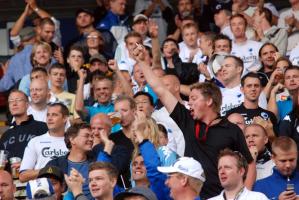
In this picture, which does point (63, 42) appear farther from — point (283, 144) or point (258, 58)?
point (283, 144)

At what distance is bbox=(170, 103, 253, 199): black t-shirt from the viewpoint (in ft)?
38.4

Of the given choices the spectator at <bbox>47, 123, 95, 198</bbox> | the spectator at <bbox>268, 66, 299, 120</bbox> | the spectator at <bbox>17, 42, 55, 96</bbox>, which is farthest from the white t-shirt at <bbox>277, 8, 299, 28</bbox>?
the spectator at <bbox>47, 123, 95, 198</bbox>

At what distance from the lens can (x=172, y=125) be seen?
14.5 m

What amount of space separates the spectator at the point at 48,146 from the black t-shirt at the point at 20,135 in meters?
0.43

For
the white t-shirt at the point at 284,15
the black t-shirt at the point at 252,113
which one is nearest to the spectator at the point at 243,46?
the white t-shirt at the point at 284,15

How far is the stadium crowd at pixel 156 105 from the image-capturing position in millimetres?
11648

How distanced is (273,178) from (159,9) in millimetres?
8293

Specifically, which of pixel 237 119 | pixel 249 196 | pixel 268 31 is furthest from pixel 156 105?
pixel 249 196

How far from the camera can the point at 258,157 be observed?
1331 centimetres

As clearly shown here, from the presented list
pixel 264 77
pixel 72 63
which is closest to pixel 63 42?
pixel 72 63

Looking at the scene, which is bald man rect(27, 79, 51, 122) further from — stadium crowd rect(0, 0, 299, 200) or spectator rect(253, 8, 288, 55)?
spectator rect(253, 8, 288, 55)

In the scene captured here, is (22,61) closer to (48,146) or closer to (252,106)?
(48,146)

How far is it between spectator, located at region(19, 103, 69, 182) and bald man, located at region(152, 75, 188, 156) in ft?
3.64

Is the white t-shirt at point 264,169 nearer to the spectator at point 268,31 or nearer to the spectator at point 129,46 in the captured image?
the spectator at point 129,46
